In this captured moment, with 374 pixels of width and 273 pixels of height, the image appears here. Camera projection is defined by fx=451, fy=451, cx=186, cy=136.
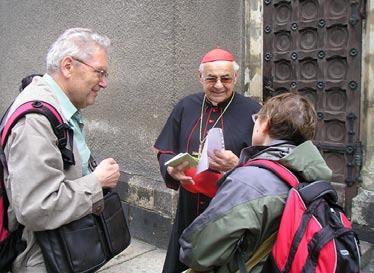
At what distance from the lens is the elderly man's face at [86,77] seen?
6.56ft

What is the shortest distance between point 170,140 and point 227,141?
0.41 meters

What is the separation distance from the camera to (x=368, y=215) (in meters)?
3.74

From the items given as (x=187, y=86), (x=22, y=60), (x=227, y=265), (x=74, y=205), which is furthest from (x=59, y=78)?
(x=22, y=60)

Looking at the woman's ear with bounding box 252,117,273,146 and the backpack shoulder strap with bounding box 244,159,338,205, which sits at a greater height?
the woman's ear with bounding box 252,117,273,146

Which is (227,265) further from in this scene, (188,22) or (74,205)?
(188,22)

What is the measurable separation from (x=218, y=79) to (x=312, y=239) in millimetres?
1447

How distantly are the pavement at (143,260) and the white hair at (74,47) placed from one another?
2.30 meters

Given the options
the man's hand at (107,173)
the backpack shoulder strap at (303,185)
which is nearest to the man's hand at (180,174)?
the man's hand at (107,173)

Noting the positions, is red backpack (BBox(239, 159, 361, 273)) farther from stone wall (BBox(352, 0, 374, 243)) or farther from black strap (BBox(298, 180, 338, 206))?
stone wall (BBox(352, 0, 374, 243))

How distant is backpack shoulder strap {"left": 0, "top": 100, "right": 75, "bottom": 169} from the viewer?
1.79m

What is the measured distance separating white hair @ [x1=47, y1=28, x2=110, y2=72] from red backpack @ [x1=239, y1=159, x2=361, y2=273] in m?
1.07

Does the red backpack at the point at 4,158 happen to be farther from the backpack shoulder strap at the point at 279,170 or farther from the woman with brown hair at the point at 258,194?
the backpack shoulder strap at the point at 279,170

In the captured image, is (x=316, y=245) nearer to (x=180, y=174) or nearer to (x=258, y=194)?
(x=258, y=194)

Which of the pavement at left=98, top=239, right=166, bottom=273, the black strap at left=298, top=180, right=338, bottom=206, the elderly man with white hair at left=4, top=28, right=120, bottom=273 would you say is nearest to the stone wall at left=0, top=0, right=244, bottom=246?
the pavement at left=98, top=239, right=166, bottom=273
